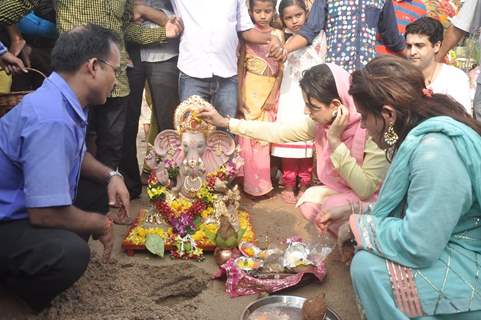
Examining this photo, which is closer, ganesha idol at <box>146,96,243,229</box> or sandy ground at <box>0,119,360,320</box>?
sandy ground at <box>0,119,360,320</box>

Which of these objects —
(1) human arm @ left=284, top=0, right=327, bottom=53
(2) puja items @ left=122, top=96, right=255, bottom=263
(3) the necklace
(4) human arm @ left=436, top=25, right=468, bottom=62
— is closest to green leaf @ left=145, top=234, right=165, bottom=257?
(2) puja items @ left=122, top=96, right=255, bottom=263

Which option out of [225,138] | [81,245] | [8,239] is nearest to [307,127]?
[225,138]

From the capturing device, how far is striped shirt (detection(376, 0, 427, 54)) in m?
4.96

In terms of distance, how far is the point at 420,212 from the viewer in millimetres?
2113

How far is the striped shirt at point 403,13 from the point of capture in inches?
195

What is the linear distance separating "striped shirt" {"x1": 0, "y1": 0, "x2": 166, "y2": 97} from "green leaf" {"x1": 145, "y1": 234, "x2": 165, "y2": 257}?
1.21 metres

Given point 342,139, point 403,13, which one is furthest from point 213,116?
point 403,13

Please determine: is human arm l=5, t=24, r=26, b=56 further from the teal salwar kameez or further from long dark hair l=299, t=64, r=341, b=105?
the teal salwar kameez

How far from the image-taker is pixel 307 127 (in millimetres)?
3836

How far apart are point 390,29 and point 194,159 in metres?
2.30

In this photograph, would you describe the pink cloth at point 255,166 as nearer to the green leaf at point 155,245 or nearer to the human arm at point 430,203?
the green leaf at point 155,245

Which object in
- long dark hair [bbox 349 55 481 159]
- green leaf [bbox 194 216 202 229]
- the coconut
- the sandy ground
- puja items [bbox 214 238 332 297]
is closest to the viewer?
long dark hair [bbox 349 55 481 159]

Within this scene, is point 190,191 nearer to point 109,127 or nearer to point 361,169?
point 109,127

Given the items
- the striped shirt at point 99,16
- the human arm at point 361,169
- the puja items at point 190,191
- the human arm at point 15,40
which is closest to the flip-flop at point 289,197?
the puja items at point 190,191
